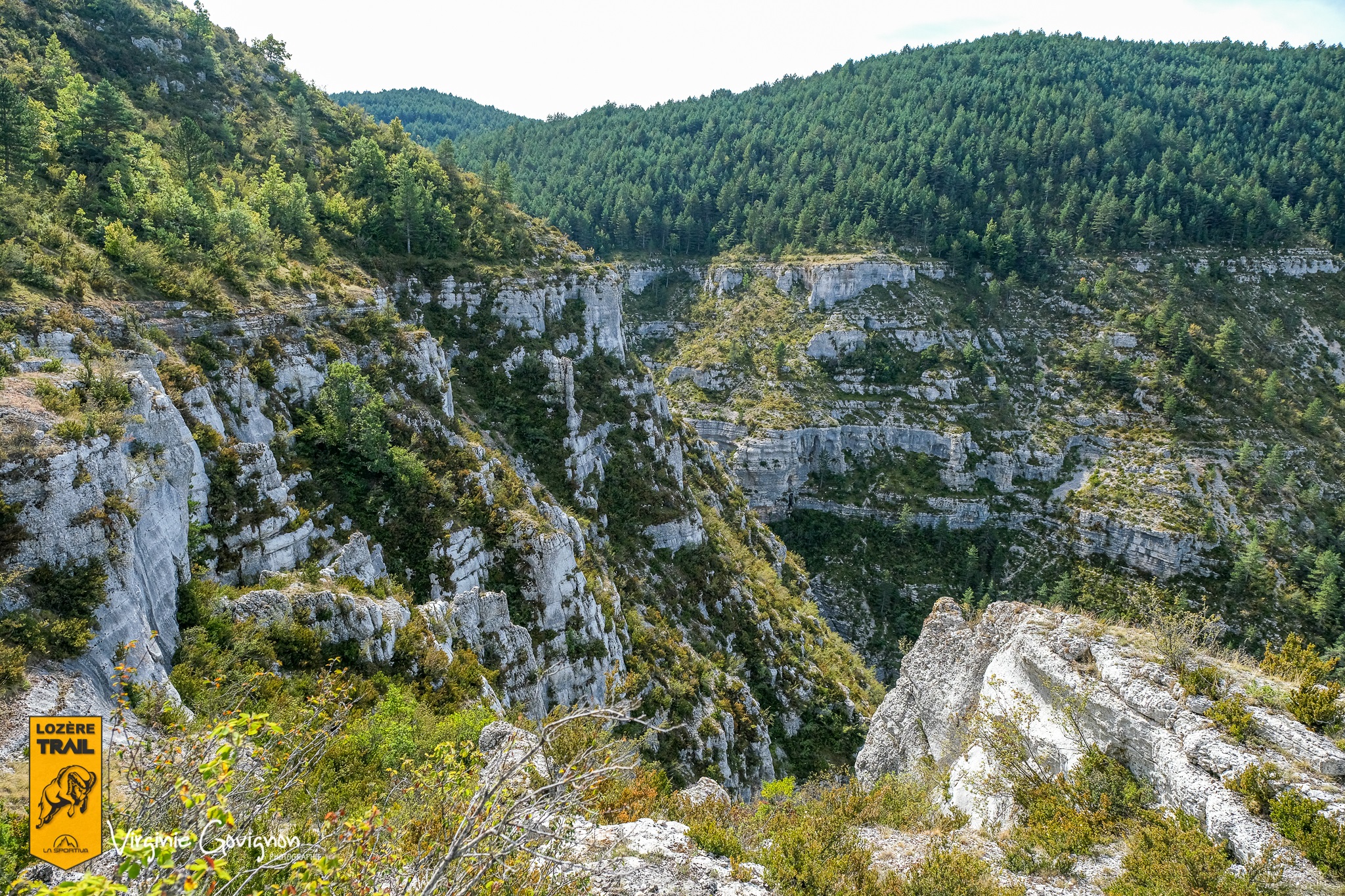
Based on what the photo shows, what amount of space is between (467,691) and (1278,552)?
77.3m

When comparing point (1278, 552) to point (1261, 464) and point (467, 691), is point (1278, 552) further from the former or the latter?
point (467, 691)

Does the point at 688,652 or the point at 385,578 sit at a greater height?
the point at 385,578

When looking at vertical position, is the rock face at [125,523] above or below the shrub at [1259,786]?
above

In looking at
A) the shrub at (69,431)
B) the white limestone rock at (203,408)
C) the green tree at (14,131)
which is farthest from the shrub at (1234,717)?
the green tree at (14,131)

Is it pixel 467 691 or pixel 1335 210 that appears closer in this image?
pixel 467 691

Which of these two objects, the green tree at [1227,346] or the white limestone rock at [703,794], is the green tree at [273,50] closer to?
the white limestone rock at [703,794]

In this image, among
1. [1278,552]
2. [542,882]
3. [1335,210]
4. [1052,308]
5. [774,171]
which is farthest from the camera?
[774,171]

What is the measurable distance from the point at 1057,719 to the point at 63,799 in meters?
20.4

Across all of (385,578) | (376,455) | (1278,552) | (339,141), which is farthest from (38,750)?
(1278,552)

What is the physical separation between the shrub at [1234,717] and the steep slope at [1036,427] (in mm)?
43976

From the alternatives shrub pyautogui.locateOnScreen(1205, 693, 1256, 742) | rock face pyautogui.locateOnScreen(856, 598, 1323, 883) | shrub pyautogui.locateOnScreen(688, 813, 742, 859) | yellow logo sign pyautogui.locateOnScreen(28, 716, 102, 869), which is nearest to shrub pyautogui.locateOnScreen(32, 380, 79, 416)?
yellow logo sign pyautogui.locateOnScreen(28, 716, 102, 869)

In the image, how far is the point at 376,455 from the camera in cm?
2388

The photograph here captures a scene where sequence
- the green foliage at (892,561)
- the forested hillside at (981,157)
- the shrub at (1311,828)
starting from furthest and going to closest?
the forested hillside at (981,157) → the green foliage at (892,561) → the shrub at (1311,828)

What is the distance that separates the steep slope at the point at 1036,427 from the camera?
200 ft
